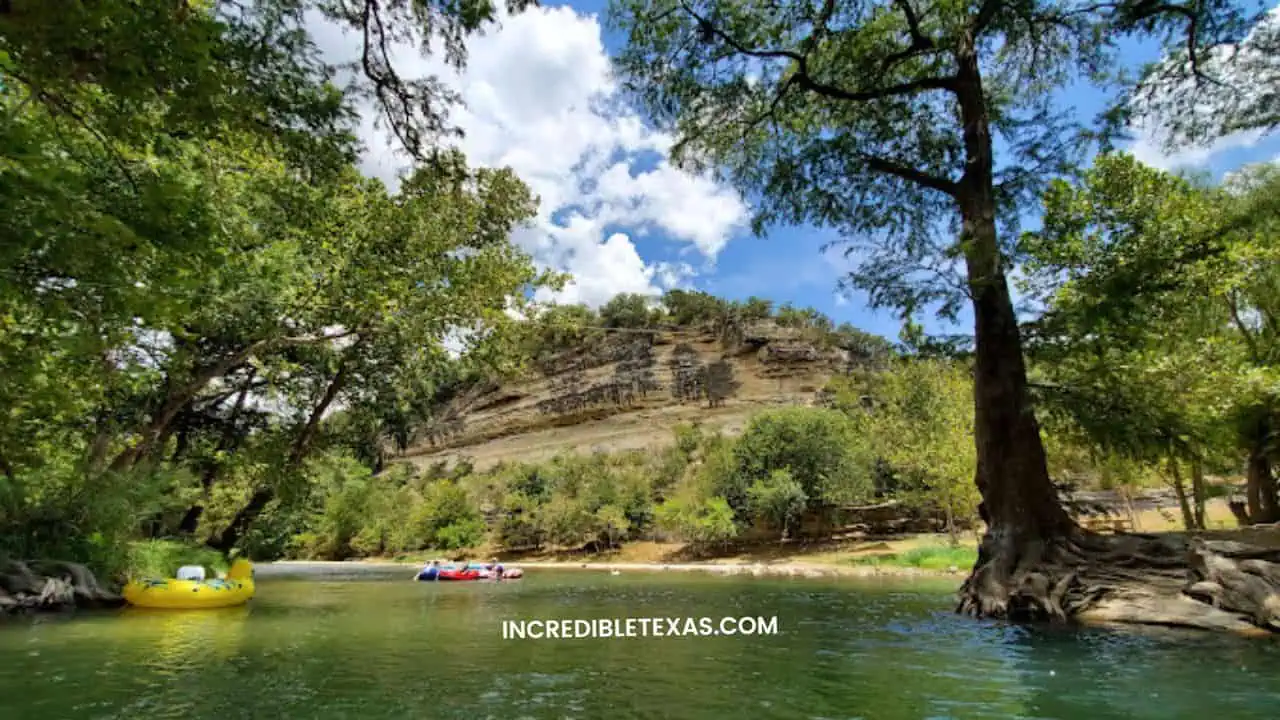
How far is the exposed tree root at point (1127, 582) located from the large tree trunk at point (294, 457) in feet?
55.2

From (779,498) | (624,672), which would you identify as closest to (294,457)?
(624,672)

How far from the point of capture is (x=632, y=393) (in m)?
91.2

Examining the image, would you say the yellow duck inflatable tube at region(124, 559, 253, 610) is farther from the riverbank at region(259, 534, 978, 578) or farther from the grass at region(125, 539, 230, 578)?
the riverbank at region(259, 534, 978, 578)

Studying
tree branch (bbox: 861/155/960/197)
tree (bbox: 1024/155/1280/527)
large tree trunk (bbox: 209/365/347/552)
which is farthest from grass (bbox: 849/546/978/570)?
large tree trunk (bbox: 209/365/347/552)

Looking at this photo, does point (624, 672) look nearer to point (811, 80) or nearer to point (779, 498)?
point (811, 80)

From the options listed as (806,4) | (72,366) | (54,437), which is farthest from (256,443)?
(806,4)

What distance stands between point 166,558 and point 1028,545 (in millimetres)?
21589

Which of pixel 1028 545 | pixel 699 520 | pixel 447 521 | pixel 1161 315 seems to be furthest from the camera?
pixel 447 521

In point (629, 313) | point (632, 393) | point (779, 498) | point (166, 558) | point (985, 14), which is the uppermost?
point (629, 313)

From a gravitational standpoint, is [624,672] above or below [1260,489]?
below

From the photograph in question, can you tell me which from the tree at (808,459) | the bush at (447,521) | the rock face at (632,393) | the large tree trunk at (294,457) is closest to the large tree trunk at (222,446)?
the large tree trunk at (294,457)

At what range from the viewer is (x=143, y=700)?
6523 millimetres

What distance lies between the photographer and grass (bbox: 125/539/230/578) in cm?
1802

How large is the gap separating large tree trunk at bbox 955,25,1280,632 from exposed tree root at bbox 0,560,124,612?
60.5ft
